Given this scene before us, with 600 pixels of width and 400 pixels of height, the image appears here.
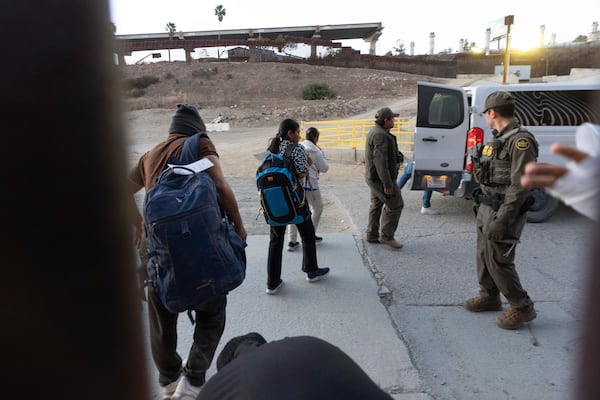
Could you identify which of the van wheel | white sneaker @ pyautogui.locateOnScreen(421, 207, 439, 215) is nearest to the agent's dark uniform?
the van wheel

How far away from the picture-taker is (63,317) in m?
1.06

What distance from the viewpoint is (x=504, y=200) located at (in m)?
3.26

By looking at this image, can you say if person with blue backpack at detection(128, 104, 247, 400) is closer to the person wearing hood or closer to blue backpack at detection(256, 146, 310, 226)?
blue backpack at detection(256, 146, 310, 226)

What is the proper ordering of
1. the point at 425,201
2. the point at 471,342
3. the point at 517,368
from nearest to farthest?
the point at 517,368 < the point at 471,342 < the point at 425,201

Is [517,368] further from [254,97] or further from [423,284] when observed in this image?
[254,97]

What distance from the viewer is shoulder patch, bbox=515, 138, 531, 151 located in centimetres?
309

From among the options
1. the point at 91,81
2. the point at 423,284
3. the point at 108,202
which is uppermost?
the point at 91,81

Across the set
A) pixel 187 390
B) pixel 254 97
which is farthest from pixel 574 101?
pixel 254 97

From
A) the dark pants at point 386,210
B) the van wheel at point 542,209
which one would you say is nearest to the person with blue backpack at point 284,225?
the dark pants at point 386,210

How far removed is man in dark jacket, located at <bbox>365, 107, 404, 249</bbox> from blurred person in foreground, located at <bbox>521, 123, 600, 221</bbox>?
398 cm

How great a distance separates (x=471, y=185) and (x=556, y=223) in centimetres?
127

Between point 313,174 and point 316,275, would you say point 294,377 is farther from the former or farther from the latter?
point 313,174

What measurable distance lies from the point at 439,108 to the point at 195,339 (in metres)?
4.85

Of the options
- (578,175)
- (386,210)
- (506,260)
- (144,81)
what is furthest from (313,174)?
(144,81)
